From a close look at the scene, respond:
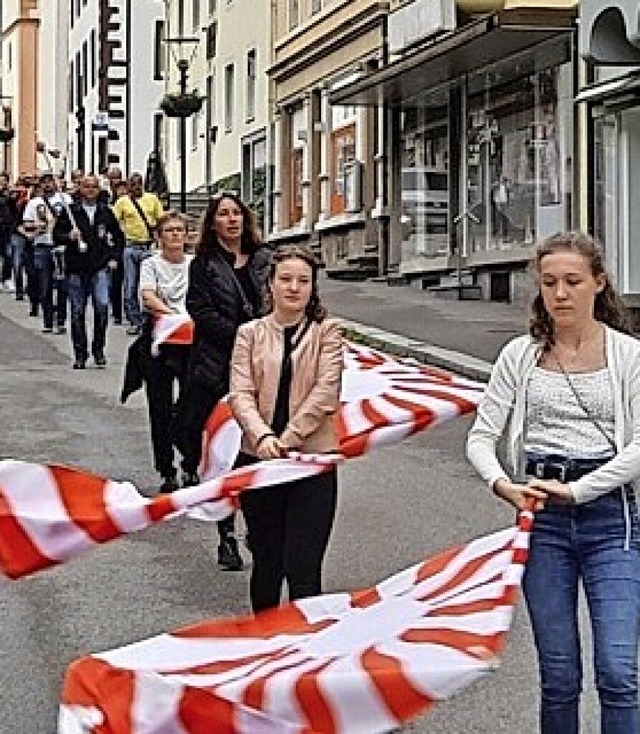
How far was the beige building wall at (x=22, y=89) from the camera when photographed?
88.6 meters

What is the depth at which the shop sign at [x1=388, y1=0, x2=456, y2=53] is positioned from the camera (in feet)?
92.6

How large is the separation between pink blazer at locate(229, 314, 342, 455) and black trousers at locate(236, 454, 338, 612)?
162 mm

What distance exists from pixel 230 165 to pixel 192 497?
41.0 meters

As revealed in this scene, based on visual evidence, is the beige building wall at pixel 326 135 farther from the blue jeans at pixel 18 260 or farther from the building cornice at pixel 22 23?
the building cornice at pixel 22 23

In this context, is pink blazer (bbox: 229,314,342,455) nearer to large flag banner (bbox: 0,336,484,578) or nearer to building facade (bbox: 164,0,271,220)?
large flag banner (bbox: 0,336,484,578)

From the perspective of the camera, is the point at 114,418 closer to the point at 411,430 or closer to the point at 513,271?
the point at 411,430

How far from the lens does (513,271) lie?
91.8 feet

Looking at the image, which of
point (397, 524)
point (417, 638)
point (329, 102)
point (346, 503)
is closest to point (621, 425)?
point (417, 638)

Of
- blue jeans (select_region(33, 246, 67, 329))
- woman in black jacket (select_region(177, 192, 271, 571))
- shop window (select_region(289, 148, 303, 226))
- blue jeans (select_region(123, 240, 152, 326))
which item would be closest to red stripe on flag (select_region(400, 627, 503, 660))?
woman in black jacket (select_region(177, 192, 271, 571))

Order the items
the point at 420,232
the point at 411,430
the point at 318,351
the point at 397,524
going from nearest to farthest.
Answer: the point at 318,351
the point at 411,430
the point at 397,524
the point at 420,232

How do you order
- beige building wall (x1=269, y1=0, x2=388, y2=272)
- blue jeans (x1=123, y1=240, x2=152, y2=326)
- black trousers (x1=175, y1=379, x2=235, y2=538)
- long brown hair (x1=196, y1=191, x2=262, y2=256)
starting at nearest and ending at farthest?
long brown hair (x1=196, y1=191, x2=262, y2=256) → black trousers (x1=175, y1=379, x2=235, y2=538) → blue jeans (x1=123, y1=240, x2=152, y2=326) → beige building wall (x1=269, y1=0, x2=388, y2=272)

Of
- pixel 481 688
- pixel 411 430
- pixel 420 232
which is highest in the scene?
pixel 420 232

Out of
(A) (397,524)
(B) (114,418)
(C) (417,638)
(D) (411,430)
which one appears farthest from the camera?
(B) (114,418)

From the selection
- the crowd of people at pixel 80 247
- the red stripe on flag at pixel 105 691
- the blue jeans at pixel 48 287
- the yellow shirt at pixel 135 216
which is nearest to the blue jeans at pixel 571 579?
the red stripe on flag at pixel 105 691
